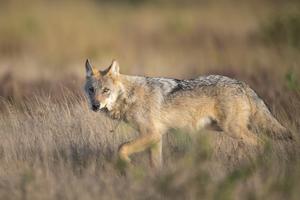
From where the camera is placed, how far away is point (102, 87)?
894cm

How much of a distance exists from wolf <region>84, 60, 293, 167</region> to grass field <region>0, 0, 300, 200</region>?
0.80 ft

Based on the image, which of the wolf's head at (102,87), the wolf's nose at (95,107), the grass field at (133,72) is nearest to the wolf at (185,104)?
Answer: the wolf's head at (102,87)

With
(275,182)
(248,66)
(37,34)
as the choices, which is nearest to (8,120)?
(275,182)

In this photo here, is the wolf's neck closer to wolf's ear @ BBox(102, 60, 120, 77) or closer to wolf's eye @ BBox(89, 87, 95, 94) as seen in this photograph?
wolf's ear @ BBox(102, 60, 120, 77)

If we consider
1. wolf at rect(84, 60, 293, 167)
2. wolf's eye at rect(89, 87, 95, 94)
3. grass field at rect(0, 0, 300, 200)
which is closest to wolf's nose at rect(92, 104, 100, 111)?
wolf at rect(84, 60, 293, 167)

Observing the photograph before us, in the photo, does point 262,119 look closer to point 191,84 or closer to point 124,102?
point 191,84

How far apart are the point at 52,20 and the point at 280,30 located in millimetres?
7898

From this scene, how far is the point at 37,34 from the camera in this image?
22562 mm

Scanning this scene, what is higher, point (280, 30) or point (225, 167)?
point (280, 30)

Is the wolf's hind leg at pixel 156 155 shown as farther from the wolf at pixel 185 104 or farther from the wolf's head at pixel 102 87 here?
the wolf's head at pixel 102 87

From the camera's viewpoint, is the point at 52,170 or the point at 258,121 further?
the point at 258,121

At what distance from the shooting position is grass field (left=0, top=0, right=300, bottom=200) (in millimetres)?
7129

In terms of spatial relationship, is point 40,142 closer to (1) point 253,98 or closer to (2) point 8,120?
(2) point 8,120

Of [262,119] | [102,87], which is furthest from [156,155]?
[262,119]
